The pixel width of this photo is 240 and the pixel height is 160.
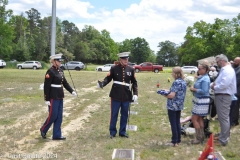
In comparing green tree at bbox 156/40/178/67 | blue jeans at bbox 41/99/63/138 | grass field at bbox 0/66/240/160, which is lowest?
grass field at bbox 0/66/240/160

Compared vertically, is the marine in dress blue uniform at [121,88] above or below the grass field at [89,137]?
above

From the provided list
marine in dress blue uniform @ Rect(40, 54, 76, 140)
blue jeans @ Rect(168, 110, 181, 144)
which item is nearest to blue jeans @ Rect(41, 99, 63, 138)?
marine in dress blue uniform @ Rect(40, 54, 76, 140)

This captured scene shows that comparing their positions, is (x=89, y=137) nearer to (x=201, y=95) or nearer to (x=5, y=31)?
(x=201, y=95)

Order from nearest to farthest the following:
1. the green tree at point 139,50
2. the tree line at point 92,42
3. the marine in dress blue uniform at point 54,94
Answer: the marine in dress blue uniform at point 54,94 < the tree line at point 92,42 < the green tree at point 139,50

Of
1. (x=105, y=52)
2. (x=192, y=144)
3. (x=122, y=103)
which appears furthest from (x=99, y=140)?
(x=105, y=52)

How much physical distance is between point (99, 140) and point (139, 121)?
91.8 inches

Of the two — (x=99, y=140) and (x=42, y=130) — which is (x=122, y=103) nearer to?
(x=99, y=140)

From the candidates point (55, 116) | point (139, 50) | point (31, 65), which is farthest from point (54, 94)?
point (139, 50)

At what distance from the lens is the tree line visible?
58.1m

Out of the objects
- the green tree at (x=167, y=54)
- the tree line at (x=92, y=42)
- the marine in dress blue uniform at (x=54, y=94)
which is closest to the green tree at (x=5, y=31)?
the tree line at (x=92, y=42)

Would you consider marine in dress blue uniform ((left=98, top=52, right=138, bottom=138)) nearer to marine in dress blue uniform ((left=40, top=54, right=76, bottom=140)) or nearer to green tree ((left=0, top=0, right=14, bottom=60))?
marine in dress blue uniform ((left=40, top=54, right=76, bottom=140))

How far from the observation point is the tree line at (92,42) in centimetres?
5812

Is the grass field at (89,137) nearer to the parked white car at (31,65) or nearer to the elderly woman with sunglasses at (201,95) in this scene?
the elderly woman with sunglasses at (201,95)

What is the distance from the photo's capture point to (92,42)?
90.1 m
